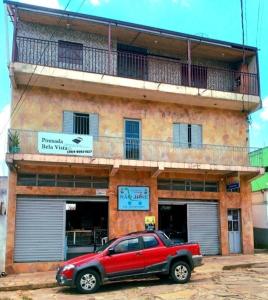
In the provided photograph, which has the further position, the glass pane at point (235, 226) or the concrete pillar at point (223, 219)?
the glass pane at point (235, 226)

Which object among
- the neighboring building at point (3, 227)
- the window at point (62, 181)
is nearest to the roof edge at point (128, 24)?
the window at point (62, 181)

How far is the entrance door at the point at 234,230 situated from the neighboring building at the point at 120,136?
51 mm

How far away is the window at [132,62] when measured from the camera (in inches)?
814

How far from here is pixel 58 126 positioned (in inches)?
746

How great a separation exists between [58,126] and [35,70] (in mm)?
2683

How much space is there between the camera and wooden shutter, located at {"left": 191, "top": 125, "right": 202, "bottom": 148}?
2116 centimetres

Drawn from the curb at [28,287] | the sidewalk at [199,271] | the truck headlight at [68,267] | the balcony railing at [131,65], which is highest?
the balcony railing at [131,65]

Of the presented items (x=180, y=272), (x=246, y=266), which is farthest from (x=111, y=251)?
(x=246, y=266)

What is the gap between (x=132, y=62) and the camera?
2106 centimetres

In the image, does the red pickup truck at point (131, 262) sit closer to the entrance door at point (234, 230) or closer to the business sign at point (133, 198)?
the business sign at point (133, 198)

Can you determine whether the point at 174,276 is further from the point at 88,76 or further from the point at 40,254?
the point at 88,76

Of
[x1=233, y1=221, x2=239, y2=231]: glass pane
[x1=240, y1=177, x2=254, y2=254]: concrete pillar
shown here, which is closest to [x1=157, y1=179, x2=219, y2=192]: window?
[x1=240, y1=177, x2=254, y2=254]: concrete pillar

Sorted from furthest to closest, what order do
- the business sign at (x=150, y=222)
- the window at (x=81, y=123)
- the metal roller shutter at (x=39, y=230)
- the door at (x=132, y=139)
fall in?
the door at (x=132, y=139), the window at (x=81, y=123), the business sign at (x=150, y=222), the metal roller shutter at (x=39, y=230)

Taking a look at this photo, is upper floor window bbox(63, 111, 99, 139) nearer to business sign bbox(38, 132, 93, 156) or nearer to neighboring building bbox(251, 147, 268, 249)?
business sign bbox(38, 132, 93, 156)
